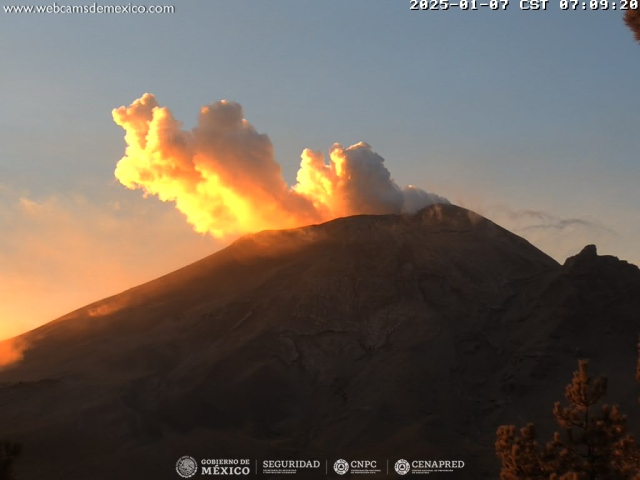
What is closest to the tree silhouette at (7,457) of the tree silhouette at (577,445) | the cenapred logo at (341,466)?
the tree silhouette at (577,445)

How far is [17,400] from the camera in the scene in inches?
4476

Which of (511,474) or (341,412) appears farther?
(341,412)

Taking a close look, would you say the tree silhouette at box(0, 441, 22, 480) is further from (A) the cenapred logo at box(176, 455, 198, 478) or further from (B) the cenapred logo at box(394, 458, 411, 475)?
(A) the cenapred logo at box(176, 455, 198, 478)

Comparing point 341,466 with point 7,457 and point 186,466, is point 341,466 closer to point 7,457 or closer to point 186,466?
point 186,466

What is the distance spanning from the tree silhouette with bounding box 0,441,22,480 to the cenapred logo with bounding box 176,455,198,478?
63.1 metres

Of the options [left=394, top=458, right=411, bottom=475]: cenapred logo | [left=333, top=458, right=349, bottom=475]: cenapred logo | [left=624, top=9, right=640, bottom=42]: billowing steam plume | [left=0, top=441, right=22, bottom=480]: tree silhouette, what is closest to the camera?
[left=624, top=9, right=640, bottom=42]: billowing steam plume

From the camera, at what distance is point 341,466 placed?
9475 cm

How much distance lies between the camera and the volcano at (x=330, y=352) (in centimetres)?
10269

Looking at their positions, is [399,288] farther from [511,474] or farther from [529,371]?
[511,474]

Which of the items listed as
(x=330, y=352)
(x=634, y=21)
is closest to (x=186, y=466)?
(x=330, y=352)

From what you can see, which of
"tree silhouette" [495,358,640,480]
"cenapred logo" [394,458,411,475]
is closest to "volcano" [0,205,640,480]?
"cenapred logo" [394,458,411,475]

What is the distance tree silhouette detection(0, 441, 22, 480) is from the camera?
103ft

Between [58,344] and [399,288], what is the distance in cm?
5543

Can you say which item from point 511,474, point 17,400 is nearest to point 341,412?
point 17,400
